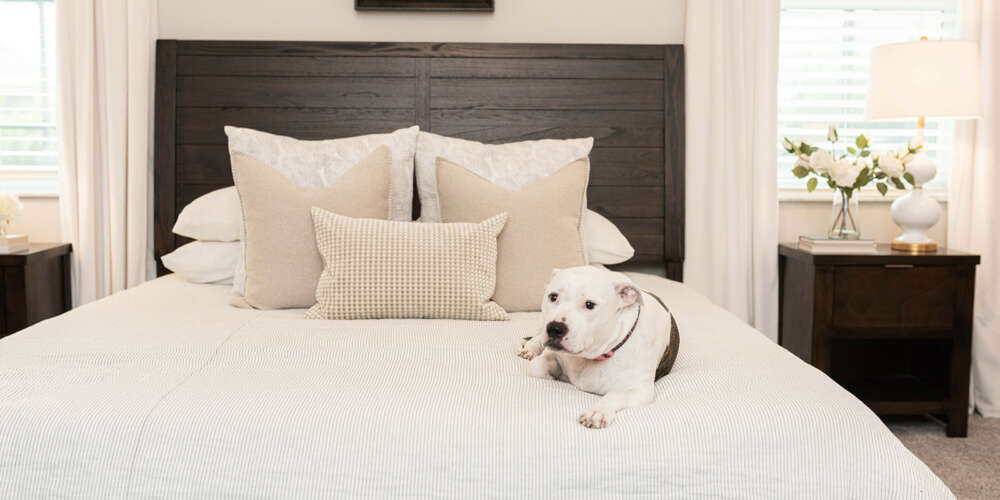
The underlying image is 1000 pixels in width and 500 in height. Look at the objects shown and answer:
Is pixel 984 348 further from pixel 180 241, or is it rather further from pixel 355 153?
pixel 180 241

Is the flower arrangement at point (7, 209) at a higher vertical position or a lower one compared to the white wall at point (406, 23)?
lower

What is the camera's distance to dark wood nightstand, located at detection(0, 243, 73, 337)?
2779mm

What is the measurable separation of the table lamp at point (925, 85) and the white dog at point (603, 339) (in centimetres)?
165

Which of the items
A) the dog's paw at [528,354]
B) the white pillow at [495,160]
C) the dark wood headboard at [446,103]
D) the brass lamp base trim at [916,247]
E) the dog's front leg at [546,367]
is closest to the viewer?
the dog's front leg at [546,367]

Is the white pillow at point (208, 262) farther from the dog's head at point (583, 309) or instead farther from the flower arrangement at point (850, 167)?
the flower arrangement at point (850, 167)

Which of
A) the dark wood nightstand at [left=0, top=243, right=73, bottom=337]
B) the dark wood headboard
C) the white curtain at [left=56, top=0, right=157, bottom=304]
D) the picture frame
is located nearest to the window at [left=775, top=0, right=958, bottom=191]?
the dark wood headboard

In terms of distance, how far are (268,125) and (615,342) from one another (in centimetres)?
188

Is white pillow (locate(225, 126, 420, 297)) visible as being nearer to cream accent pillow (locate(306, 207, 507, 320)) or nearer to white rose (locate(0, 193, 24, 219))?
cream accent pillow (locate(306, 207, 507, 320))

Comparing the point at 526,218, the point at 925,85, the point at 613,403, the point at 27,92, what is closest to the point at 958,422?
the point at 925,85

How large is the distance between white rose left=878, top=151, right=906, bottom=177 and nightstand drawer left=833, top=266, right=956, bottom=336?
32cm

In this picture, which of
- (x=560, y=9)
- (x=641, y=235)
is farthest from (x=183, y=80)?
(x=641, y=235)

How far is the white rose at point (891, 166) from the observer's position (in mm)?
2916

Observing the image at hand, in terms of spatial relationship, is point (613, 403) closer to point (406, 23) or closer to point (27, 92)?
point (406, 23)

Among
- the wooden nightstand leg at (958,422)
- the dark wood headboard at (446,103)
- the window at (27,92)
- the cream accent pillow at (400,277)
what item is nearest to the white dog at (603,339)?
the cream accent pillow at (400,277)
